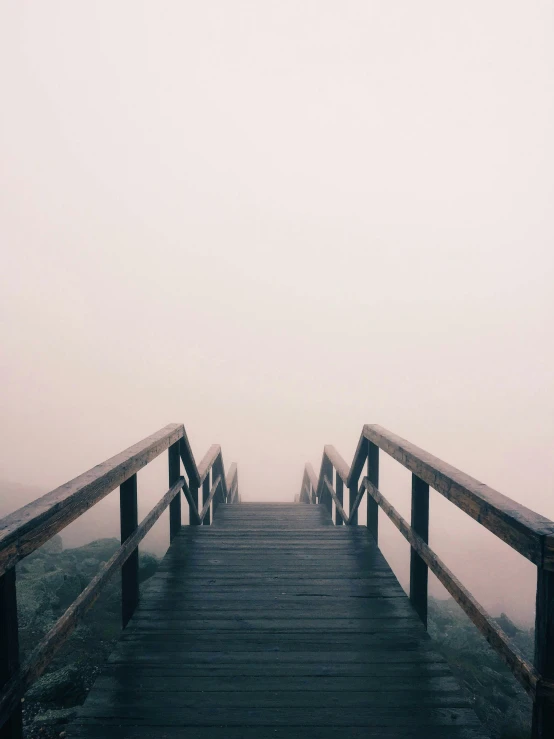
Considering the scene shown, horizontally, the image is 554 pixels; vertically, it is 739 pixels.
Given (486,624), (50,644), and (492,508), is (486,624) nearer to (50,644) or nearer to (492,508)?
(492,508)

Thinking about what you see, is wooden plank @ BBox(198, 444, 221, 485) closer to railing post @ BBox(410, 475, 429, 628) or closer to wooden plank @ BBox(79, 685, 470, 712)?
railing post @ BBox(410, 475, 429, 628)

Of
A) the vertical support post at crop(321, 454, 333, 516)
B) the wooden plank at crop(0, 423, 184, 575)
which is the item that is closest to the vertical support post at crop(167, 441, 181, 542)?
the wooden plank at crop(0, 423, 184, 575)

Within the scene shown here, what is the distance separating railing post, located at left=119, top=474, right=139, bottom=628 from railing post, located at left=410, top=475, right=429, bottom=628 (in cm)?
157

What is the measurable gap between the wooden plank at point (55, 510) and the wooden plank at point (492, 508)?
58.5 inches

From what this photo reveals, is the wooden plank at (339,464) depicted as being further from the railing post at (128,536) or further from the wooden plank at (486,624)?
the railing post at (128,536)

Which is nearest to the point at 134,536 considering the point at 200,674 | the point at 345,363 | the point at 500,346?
the point at 200,674

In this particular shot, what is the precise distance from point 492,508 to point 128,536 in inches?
73.7

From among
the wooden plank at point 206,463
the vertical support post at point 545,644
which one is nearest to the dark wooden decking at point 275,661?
the vertical support post at point 545,644

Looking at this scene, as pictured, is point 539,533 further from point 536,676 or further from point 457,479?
point 457,479

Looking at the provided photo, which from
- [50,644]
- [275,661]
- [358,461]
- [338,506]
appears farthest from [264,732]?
[338,506]

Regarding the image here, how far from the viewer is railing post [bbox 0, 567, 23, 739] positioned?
1341mm

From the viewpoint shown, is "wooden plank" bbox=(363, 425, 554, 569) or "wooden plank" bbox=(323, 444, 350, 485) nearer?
"wooden plank" bbox=(363, 425, 554, 569)

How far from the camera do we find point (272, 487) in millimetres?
82938

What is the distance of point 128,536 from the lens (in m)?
2.55
